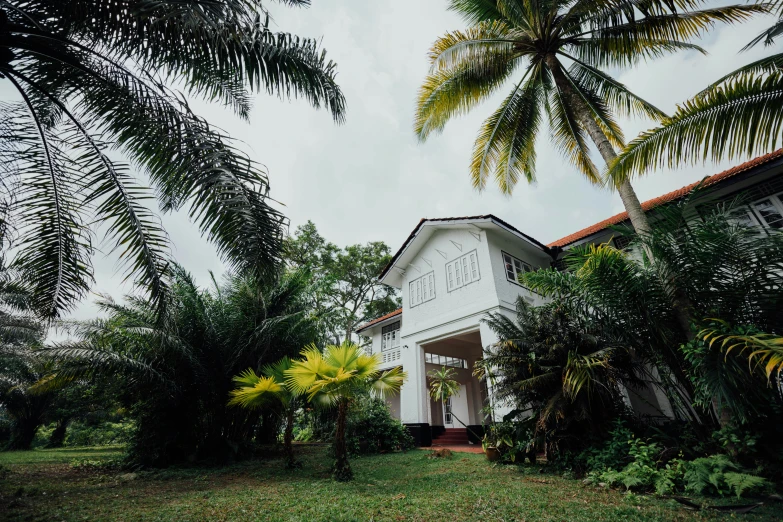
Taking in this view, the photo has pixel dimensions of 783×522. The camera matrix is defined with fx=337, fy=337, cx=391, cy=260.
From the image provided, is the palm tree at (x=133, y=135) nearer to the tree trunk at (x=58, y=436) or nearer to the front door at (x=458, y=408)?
the front door at (x=458, y=408)

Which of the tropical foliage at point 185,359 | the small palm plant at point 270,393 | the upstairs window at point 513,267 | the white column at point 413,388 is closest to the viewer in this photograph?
the small palm plant at point 270,393

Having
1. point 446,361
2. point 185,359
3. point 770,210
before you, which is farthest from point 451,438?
point 770,210

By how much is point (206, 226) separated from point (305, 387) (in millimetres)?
3600

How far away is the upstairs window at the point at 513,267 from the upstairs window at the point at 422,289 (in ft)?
10.1

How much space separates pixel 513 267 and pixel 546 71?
644 cm

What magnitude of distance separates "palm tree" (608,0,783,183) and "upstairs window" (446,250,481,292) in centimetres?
716

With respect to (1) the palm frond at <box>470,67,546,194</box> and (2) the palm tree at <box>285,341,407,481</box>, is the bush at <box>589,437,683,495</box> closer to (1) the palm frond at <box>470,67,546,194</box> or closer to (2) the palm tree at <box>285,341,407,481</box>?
(2) the palm tree at <box>285,341,407,481</box>

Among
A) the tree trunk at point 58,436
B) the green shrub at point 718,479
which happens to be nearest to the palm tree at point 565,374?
the green shrub at point 718,479

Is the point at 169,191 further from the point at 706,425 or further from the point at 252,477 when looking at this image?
the point at 706,425

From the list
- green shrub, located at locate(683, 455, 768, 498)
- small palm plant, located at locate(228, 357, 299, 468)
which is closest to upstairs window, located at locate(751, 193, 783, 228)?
green shrub, located at locate(683, 455, 768, 498)

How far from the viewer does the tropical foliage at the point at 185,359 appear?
25.7ft

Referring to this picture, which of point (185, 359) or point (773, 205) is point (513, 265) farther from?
point (185, 359)

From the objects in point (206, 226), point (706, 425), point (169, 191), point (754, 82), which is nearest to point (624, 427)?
point (706, 425)

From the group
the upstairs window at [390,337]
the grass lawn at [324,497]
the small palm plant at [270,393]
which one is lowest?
the grass lawn at [324,497]
